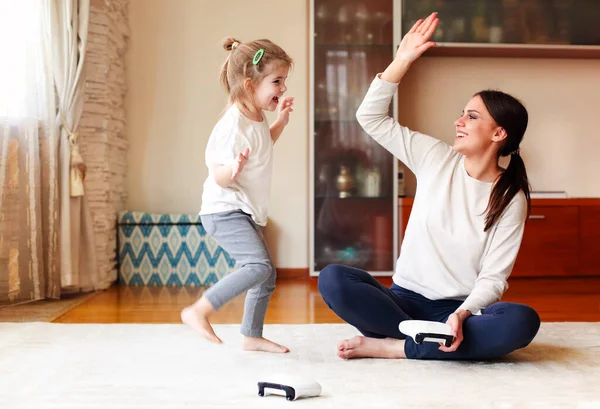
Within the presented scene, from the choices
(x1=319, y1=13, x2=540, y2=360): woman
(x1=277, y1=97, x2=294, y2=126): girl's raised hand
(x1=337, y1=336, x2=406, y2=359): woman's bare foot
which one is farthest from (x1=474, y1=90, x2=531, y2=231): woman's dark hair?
(x1=277, y1=97, x2=294, y2=126): girl's raised hand

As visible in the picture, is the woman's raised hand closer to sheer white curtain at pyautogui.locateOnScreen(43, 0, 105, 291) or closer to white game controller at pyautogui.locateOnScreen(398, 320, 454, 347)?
white game controller at pyautogui.locateOnScreen(398, 320, 454, 347)

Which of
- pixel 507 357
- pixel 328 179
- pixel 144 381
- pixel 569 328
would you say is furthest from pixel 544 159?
pixel 144 381

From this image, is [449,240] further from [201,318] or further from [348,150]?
[348,150]

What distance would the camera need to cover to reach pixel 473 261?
7.14ft

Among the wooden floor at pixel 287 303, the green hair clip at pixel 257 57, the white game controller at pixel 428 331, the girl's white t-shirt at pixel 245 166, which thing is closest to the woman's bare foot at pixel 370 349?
the white game controller at pixel 428 331

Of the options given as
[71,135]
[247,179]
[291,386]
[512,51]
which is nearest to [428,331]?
[291,386]

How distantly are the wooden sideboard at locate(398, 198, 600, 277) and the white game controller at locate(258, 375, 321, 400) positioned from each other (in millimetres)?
2711

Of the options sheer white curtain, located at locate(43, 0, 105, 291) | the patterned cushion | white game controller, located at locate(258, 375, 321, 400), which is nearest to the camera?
white game controller, located at locate(258, 375, 321, 400)

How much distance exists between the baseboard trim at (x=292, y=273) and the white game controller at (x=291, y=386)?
2.75 meters

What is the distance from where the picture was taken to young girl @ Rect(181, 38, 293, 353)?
223cm

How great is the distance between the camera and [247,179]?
2.30 m

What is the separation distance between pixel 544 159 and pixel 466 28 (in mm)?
1001

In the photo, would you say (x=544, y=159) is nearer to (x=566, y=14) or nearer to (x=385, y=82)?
(x=566, y=14)

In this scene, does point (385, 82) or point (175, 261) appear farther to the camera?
point (175, 261)
